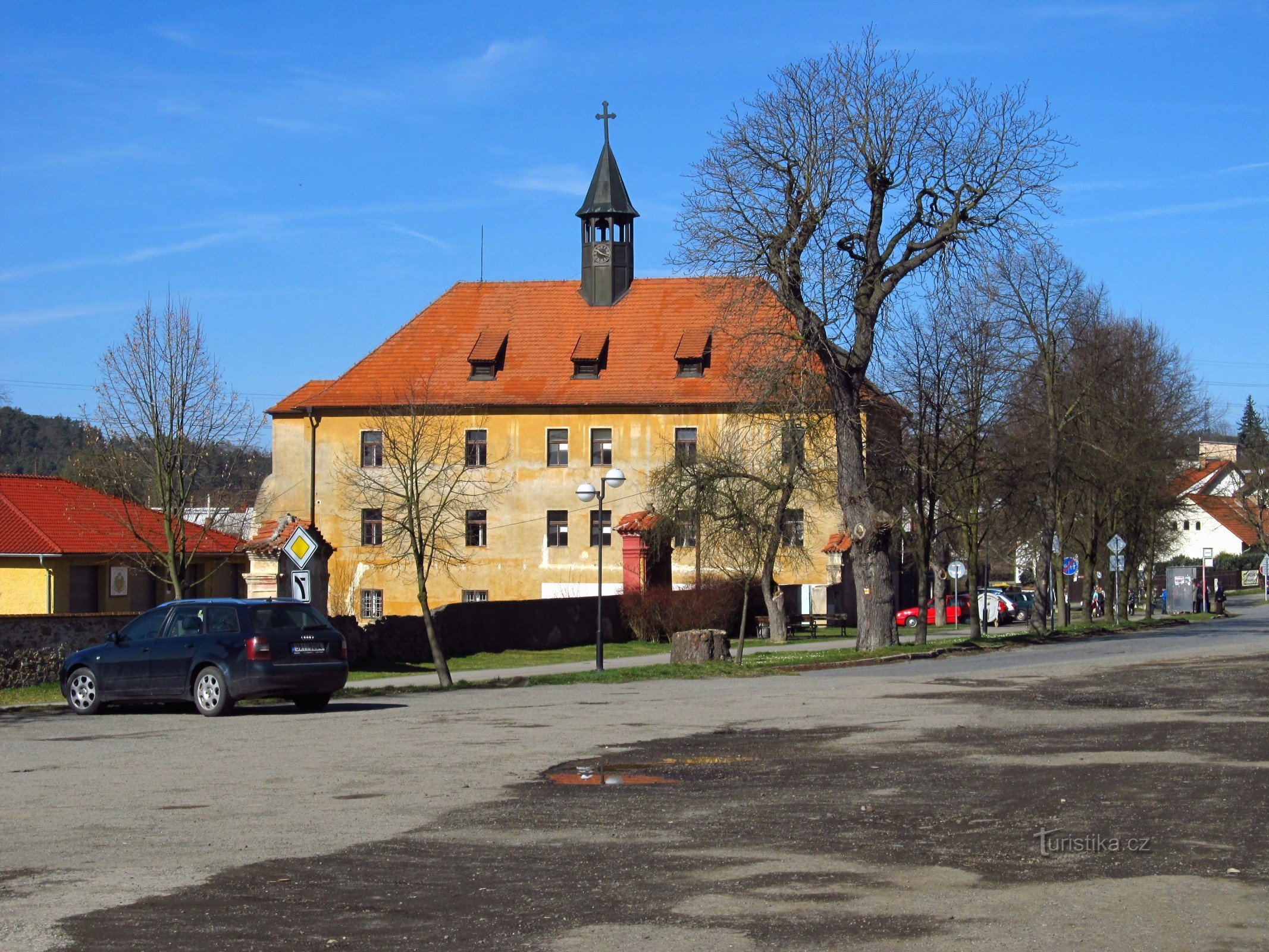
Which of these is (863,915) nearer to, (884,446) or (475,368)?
(884,446)

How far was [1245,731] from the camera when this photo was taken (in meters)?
13.7

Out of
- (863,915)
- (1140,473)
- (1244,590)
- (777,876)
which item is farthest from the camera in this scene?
(1244,590)

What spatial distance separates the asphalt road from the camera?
650 cm

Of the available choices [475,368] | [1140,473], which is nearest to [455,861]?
[1140,473]

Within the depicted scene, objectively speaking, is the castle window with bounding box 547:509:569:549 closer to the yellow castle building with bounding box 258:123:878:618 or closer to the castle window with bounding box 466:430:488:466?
the yellow castle building with bounding box 258:123:878:618

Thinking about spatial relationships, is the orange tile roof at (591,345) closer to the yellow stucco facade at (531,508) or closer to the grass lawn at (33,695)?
the yellow stucco facade at (531,508)

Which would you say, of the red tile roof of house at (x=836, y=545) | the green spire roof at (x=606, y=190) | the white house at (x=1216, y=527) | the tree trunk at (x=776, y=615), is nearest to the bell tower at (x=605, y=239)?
the green spire roof at (x=606, y=190)

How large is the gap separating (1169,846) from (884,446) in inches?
1198

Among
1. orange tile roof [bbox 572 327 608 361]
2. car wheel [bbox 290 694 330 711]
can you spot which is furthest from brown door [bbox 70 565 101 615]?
car wheel [bbox 290 694 330 711]

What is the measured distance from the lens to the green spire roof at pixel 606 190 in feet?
196

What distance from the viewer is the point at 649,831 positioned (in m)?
8.88

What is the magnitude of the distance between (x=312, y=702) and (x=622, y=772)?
838 centimetres

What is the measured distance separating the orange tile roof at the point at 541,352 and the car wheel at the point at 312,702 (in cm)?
3547

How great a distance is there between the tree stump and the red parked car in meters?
27.8
